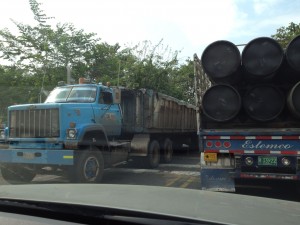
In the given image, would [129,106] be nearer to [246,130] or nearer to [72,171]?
[72,171]

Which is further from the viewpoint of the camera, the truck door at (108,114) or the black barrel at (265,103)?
the truck door at (108,114)

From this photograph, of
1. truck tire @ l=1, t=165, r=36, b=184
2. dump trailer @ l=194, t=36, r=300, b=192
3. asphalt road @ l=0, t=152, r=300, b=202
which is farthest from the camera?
truck tire @ l=1, t=165, r=36, b=184

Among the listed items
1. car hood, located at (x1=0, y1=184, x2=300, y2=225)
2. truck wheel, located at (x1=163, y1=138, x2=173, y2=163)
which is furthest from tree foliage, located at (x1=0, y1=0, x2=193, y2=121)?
car hood, located at (x1=0, y1=184, x2=300, y2=225)

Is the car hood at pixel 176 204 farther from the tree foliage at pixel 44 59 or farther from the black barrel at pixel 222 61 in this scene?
the tree foliage at pixel 44 59

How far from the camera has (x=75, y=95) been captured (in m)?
10.4

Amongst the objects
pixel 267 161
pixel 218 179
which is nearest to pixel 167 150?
pixel 218 179

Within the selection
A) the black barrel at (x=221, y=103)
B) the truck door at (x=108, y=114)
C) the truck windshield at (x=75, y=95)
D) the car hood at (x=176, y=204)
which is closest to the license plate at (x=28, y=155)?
the truck windshield at (x=75, y=95)

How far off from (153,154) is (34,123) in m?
4.48

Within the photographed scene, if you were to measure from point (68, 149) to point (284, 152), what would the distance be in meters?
4.58

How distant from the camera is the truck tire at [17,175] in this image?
32.7ft

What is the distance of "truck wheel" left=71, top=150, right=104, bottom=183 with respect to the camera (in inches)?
361

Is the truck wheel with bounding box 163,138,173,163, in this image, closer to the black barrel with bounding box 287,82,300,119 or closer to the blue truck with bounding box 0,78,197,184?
the blue truck with bounding box 0,78,197,184

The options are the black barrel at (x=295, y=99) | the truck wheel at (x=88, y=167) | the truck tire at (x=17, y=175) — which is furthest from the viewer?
the truck tire at (x=17, y=175)

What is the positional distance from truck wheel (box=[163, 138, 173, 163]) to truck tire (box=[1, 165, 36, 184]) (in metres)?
5.31
